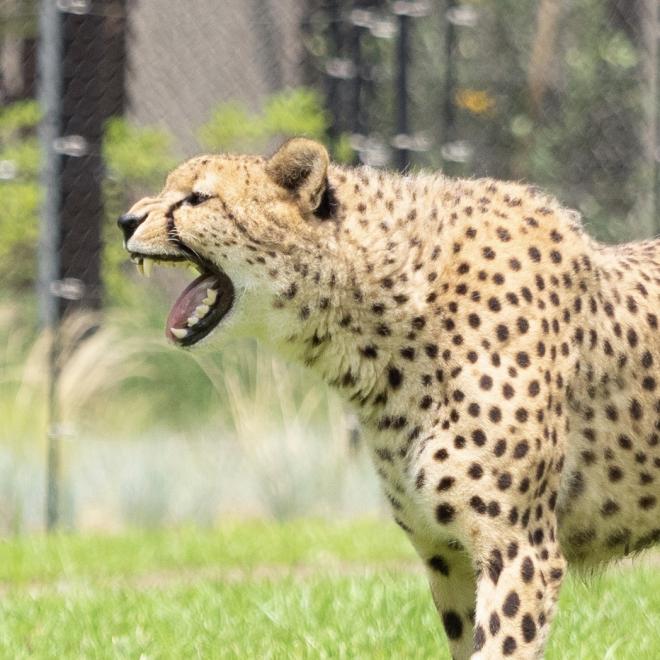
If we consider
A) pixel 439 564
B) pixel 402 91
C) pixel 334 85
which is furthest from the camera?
pixel 334 85

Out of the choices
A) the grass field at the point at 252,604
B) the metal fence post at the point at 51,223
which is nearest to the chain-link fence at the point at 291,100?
the metal fence post at the point at 51,223

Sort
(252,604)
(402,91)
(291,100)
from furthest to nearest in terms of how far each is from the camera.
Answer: (291,100)
(402,91)
(252,604)

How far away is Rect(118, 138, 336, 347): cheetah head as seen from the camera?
168 inches

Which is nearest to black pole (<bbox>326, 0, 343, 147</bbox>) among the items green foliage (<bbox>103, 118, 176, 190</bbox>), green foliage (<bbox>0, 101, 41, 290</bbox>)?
green foliage (<bbox>103, 118, 176, 190</bbox>)

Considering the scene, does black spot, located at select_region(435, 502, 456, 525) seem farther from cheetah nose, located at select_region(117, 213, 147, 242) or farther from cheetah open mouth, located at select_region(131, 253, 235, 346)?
cheetah nose, located at select_region(117, 213, 147, 242)

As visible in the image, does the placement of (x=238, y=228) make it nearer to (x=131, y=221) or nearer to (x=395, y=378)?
(x=131, y=221)

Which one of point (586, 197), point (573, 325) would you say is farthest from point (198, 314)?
point (586, 197)

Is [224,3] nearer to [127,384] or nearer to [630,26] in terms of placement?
[127,384]

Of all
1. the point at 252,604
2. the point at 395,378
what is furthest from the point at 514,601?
the point at 252,604

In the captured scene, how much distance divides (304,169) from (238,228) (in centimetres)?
23

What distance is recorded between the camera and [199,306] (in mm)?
4371

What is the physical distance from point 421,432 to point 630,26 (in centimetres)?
997

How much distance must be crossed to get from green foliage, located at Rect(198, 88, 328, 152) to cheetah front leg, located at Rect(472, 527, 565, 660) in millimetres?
7358

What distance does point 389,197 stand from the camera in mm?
4441
